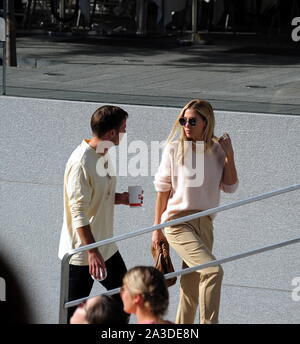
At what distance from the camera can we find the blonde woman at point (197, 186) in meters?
6.27

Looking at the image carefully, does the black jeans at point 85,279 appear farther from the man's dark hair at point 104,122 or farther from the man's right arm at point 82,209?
the man's dark hair at point 104,122

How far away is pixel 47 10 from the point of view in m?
8.92

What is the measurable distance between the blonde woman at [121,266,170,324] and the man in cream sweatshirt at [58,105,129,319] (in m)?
1.50

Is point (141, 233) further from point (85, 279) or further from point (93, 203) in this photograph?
point (85, 279)

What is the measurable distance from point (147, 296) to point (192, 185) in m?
1.86

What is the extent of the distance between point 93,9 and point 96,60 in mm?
490

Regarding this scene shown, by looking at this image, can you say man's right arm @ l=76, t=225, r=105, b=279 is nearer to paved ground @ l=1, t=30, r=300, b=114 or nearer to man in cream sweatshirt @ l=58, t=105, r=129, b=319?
man in cream sweatshirt @ l=58, t=105, r=129, b=319

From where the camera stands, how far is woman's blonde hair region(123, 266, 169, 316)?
4.55 m

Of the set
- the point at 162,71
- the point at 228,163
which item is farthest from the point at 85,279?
the point at 162,71

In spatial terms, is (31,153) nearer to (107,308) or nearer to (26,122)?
(26,122)

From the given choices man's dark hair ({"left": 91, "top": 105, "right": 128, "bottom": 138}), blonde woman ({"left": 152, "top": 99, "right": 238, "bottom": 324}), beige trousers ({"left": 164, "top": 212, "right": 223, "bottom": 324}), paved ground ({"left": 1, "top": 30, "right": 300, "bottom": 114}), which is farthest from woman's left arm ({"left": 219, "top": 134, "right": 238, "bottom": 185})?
paved ground ({"left": 1, "top": 30, "right": 300, "bottom": 114})

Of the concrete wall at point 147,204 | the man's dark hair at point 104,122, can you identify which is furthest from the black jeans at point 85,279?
the concrete wall at point 147,204

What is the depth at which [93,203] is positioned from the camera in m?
6.31

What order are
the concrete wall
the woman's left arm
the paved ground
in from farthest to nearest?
the paved ground
the concrete wall
the woman's left arm
